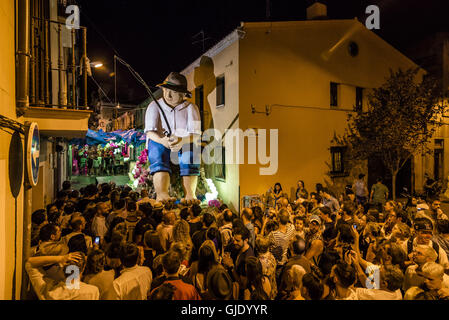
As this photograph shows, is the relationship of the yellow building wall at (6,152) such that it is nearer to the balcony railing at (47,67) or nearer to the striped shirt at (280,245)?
the balcony railing at (47,67)

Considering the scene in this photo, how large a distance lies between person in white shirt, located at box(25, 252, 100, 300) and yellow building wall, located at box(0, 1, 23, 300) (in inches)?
13.3

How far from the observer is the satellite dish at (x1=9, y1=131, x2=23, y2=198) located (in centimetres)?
363

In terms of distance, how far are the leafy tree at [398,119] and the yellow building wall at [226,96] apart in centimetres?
586

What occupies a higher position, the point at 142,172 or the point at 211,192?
the point at 142,172

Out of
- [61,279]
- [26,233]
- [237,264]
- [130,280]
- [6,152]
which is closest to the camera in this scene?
[130,280]

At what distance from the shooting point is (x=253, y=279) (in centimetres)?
311

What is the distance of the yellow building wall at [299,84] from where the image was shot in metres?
10.7

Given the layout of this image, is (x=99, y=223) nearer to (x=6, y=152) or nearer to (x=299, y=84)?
(x=6, y=152)

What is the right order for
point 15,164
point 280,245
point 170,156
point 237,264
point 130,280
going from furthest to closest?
point 170,156 → point 280,245 → point 15,164 → point 237,264 → point 130,280

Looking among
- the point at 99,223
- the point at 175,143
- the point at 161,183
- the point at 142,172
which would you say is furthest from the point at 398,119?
the point at 99,223

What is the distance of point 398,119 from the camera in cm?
1134

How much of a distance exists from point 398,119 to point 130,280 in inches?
466

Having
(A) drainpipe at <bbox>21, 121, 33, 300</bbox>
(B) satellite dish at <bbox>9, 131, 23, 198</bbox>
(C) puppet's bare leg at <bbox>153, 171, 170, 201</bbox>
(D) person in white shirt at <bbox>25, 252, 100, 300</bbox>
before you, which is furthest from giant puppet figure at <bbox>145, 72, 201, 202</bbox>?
(D) person in white shirt at <bbox>25, 252, 100, 300</bbox>

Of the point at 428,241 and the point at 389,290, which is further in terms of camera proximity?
the point at 428,241
